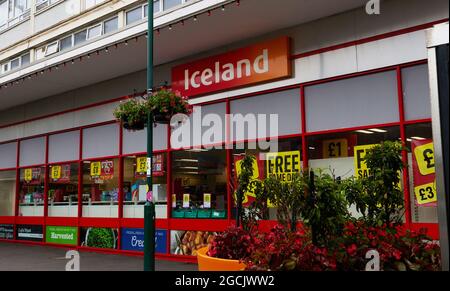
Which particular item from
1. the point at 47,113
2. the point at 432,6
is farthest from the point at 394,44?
the point at 47,113

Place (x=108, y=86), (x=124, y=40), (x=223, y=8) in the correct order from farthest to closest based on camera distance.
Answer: (x=108, y=86) < (x=124, y=40) < (x=223, y=8)

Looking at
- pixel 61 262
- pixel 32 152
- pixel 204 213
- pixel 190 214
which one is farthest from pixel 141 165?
pixel 32 152

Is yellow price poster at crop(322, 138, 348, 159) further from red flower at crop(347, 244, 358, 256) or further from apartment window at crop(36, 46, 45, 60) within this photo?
apartment window at crop(36, 46, 45, 60)

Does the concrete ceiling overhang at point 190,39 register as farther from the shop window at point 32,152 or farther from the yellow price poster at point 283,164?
the yellow price poster at point 283,164

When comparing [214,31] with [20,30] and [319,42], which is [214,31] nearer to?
[319,42]

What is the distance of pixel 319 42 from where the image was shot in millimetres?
11430

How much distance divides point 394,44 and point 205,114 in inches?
211

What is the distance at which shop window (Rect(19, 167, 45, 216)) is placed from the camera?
18.7m

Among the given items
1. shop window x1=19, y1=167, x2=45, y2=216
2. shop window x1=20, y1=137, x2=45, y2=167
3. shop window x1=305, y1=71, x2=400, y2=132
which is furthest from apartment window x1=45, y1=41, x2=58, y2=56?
shop window x1=305, y1=71, x2=400, y2=132

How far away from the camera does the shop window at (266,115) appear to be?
38.8 feet

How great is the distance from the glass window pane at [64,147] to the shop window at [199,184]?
4869mm

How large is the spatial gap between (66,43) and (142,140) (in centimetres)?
459

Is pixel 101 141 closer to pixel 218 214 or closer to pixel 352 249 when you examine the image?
pixel 218 214

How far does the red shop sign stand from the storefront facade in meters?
0.04
